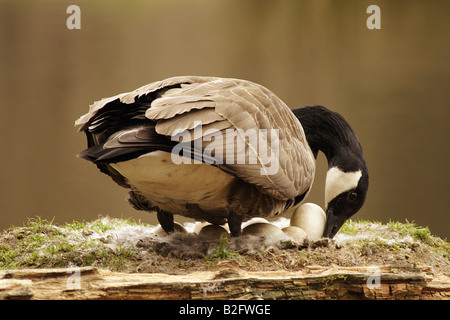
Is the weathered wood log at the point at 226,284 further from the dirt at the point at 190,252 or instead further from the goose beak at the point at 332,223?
the goose beak at the point at 332,223

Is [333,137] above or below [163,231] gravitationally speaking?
above

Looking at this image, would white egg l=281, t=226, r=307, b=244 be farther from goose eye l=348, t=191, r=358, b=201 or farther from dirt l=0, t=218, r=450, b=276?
goose eye l=348, t=191, r=358, b=201

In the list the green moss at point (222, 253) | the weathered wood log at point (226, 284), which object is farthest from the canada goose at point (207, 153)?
the weathered wood log at point (226, 284)

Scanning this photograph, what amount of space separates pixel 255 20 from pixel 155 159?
6.38 feet

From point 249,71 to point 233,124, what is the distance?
172 centimetres

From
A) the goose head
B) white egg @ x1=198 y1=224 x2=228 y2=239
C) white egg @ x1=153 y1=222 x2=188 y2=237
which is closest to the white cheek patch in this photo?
the goose head

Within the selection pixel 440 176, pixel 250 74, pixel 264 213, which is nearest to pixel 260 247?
pixel 264 213

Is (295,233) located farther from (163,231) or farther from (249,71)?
(249,71)

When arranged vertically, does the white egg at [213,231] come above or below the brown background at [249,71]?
below

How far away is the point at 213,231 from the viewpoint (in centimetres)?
222

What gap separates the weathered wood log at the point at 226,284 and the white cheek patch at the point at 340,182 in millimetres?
802

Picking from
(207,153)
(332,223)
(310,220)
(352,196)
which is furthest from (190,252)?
(352,196)

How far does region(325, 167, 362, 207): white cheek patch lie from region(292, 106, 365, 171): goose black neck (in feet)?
0.10

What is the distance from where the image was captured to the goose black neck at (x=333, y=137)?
7.95 ft
